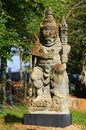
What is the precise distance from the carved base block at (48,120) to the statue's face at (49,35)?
187cm

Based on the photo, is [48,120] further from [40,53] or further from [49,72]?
[40,53]

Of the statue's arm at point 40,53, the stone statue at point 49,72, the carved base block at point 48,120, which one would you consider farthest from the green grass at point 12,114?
the statue's arm at point 40,53

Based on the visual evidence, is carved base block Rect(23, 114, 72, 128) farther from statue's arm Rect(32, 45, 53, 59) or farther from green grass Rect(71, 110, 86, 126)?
green grass Rect(71, 110, 86, 126)

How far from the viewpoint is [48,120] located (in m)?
11.5

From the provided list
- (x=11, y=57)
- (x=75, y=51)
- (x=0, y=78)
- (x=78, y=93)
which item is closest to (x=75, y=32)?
(x=75, y=51)

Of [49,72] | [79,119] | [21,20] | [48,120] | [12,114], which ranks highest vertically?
[21,20]

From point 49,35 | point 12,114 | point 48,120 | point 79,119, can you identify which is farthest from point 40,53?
point 79,119

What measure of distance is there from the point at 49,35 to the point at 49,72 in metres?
0.95

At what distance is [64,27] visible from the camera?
1212cm

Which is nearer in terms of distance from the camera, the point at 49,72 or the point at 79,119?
the point at 49,72

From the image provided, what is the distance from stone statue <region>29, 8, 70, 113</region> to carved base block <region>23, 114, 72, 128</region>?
0.16 metres


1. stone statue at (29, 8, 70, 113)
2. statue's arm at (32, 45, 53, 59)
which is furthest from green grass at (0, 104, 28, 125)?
statue's arm at (32, 45, 53, 59)

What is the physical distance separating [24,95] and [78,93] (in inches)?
102

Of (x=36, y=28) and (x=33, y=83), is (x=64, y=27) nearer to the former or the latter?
(x=33, y=83)
